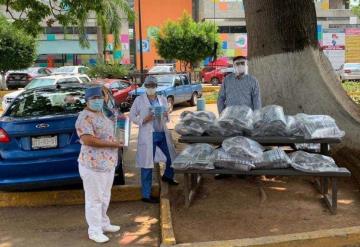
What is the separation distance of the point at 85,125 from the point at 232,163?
1.65 meters

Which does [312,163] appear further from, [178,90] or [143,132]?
[178,90]

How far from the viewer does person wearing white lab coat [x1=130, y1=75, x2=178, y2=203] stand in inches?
246

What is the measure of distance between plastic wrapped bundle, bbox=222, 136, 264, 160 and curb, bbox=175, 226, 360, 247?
986 millimetres

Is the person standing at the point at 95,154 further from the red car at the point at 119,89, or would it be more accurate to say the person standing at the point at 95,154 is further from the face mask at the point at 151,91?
the red car at the point at 119,89

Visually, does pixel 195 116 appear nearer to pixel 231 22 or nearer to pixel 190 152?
pixel 190 152

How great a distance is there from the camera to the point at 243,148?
18.0ft

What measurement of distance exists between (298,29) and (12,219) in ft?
15.6

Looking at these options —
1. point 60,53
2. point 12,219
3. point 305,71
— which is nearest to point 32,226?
point 12,219

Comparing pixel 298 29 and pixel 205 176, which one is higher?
pixel 298 29

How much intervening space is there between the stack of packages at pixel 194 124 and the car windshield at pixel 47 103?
1477 millimetres

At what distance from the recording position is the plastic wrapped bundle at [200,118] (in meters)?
5.91

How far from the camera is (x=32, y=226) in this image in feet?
19.0

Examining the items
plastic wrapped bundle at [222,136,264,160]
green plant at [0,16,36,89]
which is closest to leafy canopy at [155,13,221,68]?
green plant at [0,16,36,89]

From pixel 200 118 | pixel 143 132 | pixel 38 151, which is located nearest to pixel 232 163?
pixel 200 118
